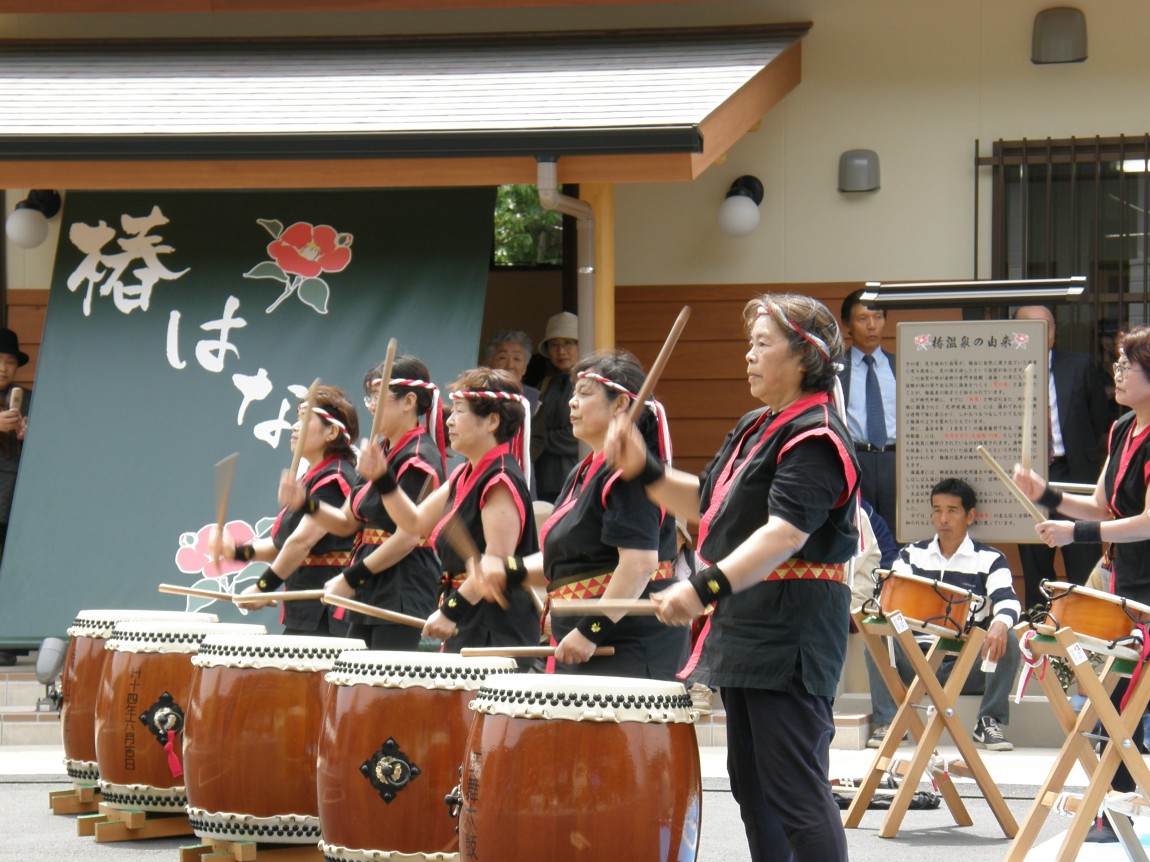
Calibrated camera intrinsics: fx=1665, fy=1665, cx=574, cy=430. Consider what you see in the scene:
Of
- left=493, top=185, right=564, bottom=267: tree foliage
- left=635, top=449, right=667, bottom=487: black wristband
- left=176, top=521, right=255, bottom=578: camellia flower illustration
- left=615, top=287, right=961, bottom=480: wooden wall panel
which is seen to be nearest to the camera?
left=635, top=449, right=667, bottom=487: black wristband

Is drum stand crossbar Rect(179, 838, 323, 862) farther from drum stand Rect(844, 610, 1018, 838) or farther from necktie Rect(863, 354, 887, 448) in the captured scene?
necktie Rect(863, 354, 887, 448)

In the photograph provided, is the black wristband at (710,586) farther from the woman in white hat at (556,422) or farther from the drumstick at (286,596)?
the woman in white hat at (556,422)

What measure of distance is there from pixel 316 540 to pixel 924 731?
7.77ft

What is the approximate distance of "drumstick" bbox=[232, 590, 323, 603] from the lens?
5.89 m

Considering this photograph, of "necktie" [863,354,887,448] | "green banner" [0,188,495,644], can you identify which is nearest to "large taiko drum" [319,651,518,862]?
"green banner" [0,188,495,644]

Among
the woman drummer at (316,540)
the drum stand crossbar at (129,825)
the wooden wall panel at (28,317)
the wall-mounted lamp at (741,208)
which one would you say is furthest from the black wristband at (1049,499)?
the wooden wall panel at (28,317)

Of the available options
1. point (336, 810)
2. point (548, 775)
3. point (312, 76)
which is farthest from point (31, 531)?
point (548, 775)

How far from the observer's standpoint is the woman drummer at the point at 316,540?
6.29 meters

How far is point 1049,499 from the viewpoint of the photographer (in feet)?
17.6

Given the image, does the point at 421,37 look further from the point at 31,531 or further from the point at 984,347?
the point at 984,347

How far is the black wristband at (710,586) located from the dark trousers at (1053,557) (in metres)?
5.47

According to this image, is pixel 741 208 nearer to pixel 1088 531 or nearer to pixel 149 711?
pixel 1088 531

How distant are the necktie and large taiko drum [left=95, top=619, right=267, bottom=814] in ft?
13.2

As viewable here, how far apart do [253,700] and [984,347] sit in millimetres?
3185
